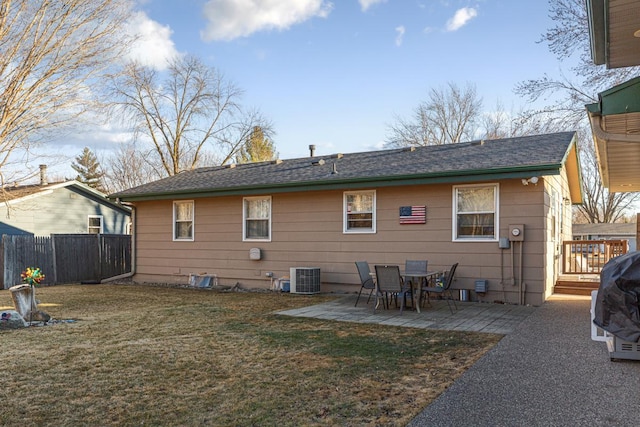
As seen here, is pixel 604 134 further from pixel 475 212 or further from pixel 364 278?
pixel 364 278

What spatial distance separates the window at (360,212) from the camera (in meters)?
9.91

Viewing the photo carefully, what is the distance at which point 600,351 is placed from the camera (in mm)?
4867

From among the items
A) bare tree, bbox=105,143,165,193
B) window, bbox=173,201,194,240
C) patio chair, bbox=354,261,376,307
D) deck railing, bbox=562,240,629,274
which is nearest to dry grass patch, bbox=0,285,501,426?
patio chair, bbox=354,261,376,307

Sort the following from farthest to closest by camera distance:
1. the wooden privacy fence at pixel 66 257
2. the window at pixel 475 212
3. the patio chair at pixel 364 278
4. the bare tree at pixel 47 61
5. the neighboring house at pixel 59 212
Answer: the neighboring house at pixel 59 212 → the wooden privacy fence at pixel 66 257 → the bare tree at pixel 47 61 → the window at pixel 475 212 → the patio chair at pixel 364 278

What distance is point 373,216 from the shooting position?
32.4ft

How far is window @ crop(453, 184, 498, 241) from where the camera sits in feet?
28.6

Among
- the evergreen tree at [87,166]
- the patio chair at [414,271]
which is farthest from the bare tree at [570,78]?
the evergreen tree at [87,166]

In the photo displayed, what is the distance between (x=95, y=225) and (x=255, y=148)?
10.1 meters

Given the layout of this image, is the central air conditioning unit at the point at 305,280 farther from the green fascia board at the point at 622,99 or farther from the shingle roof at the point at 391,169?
the green fascia board at the point at 622,99

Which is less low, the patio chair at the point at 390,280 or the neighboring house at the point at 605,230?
the neighboring house at the point at 605,230

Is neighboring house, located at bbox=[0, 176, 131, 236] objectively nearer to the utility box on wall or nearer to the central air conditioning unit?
the central air conditioning unit

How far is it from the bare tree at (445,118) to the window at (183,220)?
17601 millimetres

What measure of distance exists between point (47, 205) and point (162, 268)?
716cm

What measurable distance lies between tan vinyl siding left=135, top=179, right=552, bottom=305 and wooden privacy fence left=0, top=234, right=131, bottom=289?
190 centimetres
